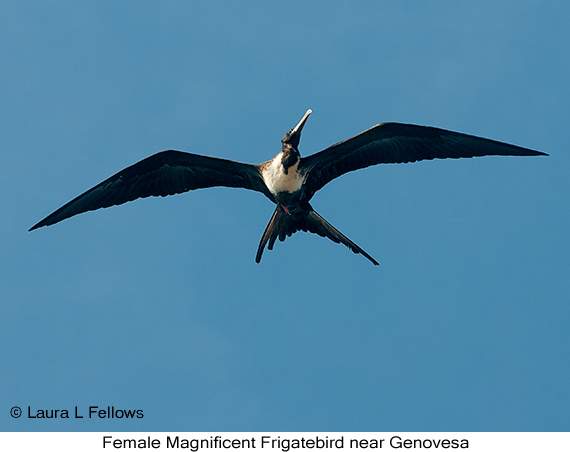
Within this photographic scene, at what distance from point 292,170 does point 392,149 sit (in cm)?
119

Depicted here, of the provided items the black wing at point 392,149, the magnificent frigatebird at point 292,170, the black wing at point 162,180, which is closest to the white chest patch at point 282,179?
the magnificent frigatebird at point 292,170

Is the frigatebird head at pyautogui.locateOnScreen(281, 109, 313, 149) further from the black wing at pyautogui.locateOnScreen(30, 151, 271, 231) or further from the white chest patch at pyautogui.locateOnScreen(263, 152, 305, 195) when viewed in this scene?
the black wing at pyautogui.locateOnScreen(30, 151, 271, 231)

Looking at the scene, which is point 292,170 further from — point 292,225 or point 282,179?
point 292,225

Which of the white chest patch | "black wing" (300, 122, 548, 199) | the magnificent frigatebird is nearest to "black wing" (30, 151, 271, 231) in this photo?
the magnificent frigatebird

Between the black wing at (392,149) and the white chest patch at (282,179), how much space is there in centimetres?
15

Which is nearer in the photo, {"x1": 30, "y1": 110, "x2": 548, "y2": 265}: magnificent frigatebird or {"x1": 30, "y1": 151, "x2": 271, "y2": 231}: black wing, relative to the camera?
{"x1": 30, "y1": 110, "x2": 548, "y2": 265}: magnificent frigatebird

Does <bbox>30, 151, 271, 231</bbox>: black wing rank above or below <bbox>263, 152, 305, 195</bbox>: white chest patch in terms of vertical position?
above

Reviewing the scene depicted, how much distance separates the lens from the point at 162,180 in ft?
34.1

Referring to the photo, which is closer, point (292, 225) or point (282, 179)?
point (282, 179)

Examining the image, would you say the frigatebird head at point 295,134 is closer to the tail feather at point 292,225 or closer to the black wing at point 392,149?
the black wing at point 392,149

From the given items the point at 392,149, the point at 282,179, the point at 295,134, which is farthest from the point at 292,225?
the point at 392,149

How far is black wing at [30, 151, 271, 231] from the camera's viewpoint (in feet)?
33.5

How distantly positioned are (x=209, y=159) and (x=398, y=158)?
2.18m
